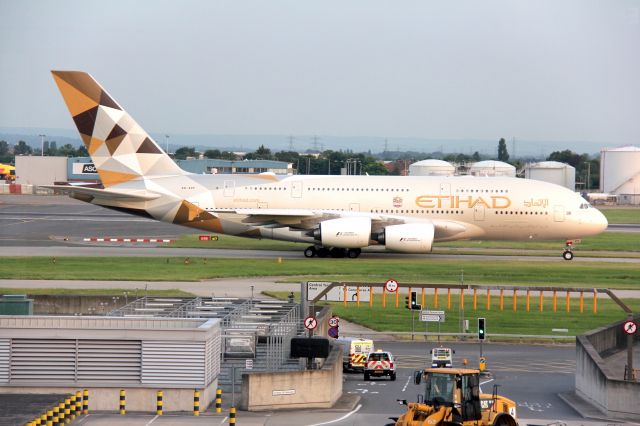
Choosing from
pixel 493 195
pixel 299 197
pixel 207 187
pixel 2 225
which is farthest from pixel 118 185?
pixel 2 225

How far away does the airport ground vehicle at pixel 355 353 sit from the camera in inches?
1460

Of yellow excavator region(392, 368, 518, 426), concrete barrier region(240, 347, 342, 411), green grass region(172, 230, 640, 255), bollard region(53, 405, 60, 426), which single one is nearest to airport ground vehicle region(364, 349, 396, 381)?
concrete barrier region(240, 347, 342, 411)

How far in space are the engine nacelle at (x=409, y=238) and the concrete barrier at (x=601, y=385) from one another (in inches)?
1236

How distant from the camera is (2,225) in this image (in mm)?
99625

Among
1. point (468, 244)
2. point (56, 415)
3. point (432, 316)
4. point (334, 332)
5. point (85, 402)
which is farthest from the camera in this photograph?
point (468, 244)

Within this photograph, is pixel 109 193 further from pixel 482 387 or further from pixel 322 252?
pixel 482 387

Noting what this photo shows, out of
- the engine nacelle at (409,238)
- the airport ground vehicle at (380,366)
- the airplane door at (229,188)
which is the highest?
the airplane door at (229,188)

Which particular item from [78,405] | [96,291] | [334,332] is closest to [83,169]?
[96,291]

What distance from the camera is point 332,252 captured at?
72250 millimetres

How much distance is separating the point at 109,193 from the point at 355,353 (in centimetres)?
3544

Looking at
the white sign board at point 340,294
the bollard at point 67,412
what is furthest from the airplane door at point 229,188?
the bollard at point 67,412

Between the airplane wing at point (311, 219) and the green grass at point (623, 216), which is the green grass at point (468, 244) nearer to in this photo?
the airplane wing at point (311, 219)

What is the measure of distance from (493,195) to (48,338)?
4648 cm

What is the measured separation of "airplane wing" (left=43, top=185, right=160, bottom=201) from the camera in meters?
68.2
